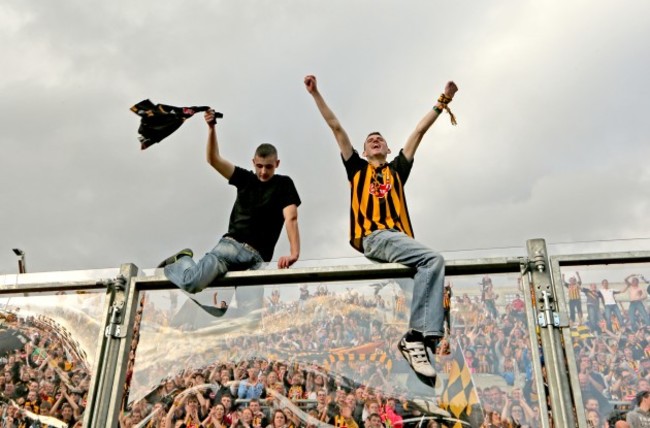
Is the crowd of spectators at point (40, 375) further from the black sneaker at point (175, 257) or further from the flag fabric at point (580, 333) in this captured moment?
the flag fabric at point (580, 333)

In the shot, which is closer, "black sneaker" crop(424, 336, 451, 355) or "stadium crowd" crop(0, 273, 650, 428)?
"stadium crowd" crop(0, 273, 650, 428)

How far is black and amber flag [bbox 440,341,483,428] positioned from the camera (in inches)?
109

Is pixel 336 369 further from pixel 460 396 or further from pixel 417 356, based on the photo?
pixel 460 396

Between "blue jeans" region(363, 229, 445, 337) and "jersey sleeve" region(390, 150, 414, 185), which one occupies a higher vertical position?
"jersey sleeve" region(390, 150, 414, 185)

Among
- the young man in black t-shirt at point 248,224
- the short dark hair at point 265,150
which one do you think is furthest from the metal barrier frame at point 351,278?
the short dark hair at point 265,150

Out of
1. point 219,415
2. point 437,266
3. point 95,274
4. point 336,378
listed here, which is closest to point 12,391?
point 95,274

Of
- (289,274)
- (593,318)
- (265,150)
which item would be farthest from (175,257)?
(593,318)

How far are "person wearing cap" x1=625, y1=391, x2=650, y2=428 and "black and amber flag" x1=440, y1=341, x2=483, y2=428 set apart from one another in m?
0.66

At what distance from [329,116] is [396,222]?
3.83ft

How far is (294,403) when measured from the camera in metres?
3.04

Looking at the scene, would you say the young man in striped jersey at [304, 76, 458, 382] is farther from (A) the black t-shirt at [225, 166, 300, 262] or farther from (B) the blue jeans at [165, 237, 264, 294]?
(B) the blue jeans at [165, 237, 264, 294]

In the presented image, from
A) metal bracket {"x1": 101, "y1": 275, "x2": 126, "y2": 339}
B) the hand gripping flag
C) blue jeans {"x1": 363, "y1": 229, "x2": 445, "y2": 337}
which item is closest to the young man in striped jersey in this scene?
blue jeans {"x1": 363, "y1": 229, "x2": 445, "y2": 337}

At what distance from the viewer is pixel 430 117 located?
4656 millimetres

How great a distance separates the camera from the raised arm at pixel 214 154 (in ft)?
15.0
